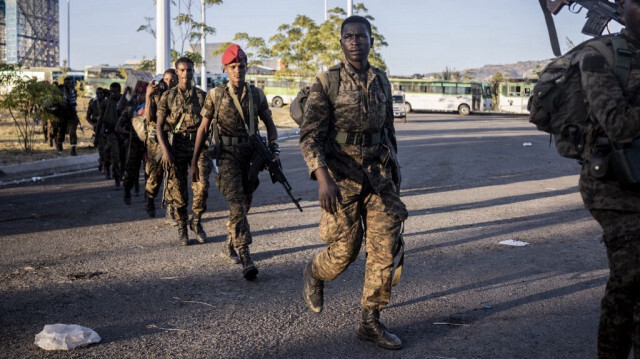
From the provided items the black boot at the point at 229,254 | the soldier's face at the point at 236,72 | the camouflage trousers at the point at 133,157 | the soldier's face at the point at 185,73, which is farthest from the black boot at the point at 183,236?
the camouflage trousers at the point at 133,157

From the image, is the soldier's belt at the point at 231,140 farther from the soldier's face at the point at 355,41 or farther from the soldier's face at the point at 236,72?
the soldier's face at the point at 355,41

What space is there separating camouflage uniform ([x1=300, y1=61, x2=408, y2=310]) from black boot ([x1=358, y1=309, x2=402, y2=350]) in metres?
0.06

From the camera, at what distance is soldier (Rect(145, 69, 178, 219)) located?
7.96 metres

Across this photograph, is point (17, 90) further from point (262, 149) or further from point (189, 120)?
point (262, 149)

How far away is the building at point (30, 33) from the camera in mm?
92375

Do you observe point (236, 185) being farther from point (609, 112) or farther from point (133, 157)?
point (133, 157)

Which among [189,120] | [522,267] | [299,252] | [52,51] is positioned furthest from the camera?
[52,51]

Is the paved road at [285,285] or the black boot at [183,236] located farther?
the black boot at [183,236]

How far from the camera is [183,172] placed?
303 inches

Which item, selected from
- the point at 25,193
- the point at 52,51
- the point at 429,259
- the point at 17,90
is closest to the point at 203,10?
the point at 17,90

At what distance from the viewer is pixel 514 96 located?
5681 centimetres

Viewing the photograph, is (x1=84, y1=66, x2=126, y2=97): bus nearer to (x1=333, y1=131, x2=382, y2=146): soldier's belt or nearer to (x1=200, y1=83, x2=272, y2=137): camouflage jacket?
(x1=200, y1=83, x2=272, y2=137): camouflage jacket

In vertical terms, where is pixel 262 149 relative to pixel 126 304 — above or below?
above

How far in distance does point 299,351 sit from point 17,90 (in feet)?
49.8
